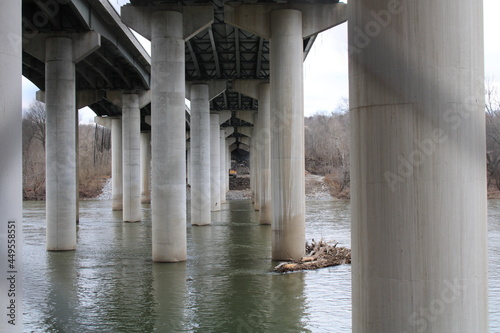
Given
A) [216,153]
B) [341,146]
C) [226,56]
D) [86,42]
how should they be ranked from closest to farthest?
[86,42], [226,56], [216,153], [341,146]

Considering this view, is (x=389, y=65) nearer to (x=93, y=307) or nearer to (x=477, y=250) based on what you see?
(x=477, y=250)

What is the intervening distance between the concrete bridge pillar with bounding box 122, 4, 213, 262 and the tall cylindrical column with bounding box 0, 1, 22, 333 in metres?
11.7

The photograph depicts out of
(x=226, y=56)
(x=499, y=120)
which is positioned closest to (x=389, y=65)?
(x=226, y=56)

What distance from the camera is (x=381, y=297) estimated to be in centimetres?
634

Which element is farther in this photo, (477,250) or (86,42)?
(86,42)

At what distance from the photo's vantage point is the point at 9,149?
8484 millimetres

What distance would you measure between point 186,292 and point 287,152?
24.7 feet

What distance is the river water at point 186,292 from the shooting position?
12.5 meters

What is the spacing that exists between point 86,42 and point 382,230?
21.2 metres

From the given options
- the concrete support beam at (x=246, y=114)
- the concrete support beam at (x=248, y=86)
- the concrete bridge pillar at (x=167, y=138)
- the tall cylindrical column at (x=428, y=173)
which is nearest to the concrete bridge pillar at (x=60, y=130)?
the concrete bridge pillar at (x=167, y=138)

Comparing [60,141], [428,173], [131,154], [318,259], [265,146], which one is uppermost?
[265,146]

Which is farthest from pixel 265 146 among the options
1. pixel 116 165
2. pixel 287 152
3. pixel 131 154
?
pixel 116 165

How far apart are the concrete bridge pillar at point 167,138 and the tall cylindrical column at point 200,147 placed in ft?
54.8

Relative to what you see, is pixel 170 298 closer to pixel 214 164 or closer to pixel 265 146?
pixel 265 146
